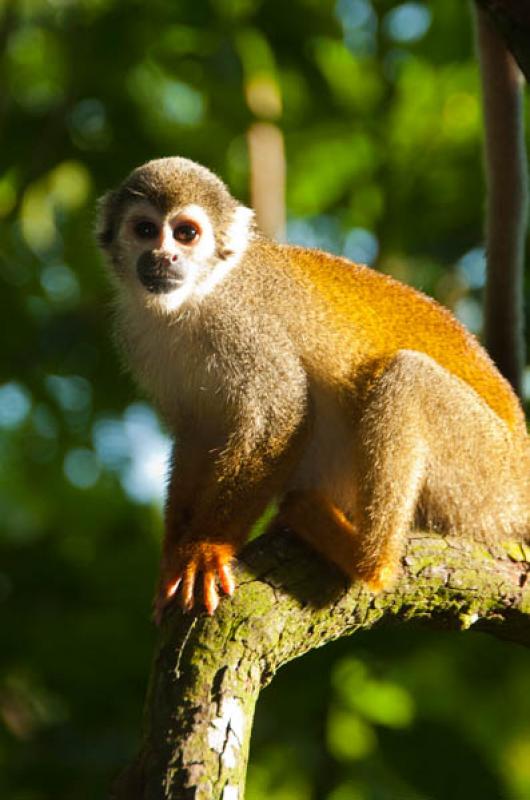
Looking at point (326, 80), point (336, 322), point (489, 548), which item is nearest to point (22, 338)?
point (326, 80)

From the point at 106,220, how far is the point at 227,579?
6.69 feet

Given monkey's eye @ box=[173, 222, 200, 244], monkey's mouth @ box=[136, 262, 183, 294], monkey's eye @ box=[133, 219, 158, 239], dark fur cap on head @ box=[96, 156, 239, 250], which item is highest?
dark fur cap on head @ box=[96, 156, 239, 250]

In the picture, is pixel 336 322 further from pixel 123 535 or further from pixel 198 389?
pixel 123 535

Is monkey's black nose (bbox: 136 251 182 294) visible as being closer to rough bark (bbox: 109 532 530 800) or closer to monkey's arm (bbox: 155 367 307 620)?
monkey's arm (bbox: 155 367 307 620)

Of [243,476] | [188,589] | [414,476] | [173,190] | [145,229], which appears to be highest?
[173,190]

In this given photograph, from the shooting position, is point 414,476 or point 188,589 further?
point 414,476

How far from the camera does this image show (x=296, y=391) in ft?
14.7

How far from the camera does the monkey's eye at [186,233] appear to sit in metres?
4.72

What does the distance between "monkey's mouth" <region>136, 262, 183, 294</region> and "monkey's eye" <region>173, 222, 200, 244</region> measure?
0.18m

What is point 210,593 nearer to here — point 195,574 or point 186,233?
point 195,574

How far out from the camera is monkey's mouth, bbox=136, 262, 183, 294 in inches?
183

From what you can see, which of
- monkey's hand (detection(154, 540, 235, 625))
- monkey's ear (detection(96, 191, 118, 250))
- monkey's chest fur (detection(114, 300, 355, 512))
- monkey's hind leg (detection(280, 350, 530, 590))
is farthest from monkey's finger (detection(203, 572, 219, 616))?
monkey's ear (detection(96, 191, 118, 250))

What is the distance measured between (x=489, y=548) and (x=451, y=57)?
12.5 ft

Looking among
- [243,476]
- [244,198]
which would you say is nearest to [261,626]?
[243,476]
